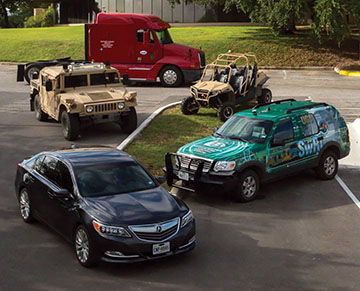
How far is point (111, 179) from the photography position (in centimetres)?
1030

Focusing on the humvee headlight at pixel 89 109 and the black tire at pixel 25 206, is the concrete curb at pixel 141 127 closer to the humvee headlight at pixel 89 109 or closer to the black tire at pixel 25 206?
the humvee headlight at pixel 89 109

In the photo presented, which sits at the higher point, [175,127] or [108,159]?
[108,159]

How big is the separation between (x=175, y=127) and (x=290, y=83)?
12.1 meters

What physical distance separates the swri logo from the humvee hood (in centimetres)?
131

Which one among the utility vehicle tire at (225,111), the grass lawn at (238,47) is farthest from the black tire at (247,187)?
the grass lawn at (238,47)

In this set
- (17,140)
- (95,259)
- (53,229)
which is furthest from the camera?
(17,140)

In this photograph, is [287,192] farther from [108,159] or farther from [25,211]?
[25,211]

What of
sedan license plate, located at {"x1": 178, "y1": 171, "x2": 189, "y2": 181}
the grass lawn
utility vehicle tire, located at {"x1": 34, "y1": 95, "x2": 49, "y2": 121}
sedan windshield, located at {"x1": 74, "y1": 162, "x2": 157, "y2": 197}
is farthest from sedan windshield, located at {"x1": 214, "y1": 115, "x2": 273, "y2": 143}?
the grass lawn

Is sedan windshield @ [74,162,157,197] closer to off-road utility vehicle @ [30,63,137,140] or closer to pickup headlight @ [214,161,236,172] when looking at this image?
pickup headlight @ [214,161,236,172]

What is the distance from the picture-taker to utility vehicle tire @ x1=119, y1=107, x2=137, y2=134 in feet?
61.0

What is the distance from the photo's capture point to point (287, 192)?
13.7 metres

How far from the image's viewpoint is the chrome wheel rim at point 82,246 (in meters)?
9.33

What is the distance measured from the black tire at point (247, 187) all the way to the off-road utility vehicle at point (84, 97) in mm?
6326

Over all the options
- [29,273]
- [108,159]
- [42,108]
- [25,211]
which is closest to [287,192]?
[108,159]
